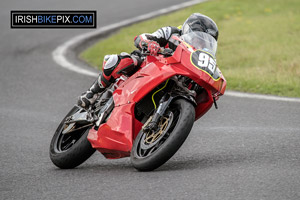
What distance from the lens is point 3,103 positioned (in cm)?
963

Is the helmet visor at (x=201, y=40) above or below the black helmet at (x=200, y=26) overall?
below

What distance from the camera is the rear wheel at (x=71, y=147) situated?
20.4 feet

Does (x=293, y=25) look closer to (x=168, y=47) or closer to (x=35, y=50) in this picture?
(x=35, y=50)

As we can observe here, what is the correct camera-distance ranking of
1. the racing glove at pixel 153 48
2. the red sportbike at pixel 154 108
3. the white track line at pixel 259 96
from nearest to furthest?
the red sportbike at pixel 154 108 → the racing glove at pixel 153 48 → the white track line at pixel 259 96

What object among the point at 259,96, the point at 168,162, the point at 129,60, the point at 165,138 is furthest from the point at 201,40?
the point at 259,96

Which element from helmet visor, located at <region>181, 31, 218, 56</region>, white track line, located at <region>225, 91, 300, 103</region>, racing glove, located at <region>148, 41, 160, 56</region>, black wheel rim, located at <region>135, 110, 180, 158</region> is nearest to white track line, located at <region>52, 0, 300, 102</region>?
white track line, located at <region>225, 91, 300, 103</region>

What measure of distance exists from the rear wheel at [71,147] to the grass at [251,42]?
3.96 metres

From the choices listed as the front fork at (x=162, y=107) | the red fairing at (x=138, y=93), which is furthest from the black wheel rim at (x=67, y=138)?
the front fork at (x=162, y=107)

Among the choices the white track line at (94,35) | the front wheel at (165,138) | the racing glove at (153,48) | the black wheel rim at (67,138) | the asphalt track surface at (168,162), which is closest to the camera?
the asphalt track surface at (168,162)

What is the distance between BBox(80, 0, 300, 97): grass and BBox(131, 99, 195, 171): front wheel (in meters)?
4.25

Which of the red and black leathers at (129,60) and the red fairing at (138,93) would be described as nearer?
the red fairing at (138,93)

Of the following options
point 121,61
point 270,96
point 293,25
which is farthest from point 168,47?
point 293,25

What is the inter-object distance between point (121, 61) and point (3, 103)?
3.91 metres

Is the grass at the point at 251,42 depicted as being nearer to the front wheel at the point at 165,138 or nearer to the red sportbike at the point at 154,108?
the red sportbike at the point at 154,108
